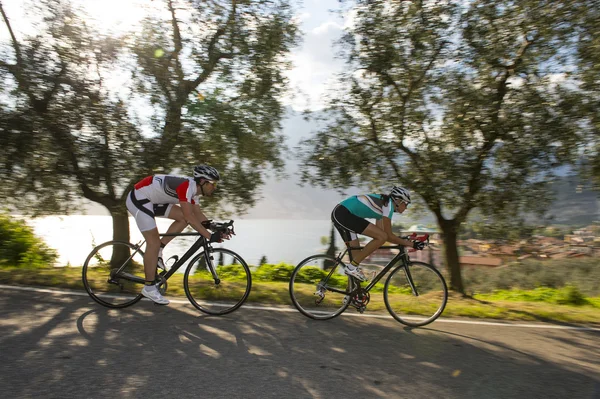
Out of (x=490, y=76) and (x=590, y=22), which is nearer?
(x=590, y=22)

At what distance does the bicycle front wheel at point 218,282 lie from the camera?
5.97m

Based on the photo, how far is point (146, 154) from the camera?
893 cm

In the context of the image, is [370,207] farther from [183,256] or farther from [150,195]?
[150,195]

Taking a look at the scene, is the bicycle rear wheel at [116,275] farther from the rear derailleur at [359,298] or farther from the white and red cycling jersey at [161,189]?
the rear derailleur at [359,298]

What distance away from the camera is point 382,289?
6.07 m

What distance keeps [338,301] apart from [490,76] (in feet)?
17.9

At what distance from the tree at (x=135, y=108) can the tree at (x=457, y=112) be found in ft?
5.62

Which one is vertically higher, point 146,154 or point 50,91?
point 50,91

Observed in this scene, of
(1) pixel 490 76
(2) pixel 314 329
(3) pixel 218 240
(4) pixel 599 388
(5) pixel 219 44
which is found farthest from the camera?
(5) pixel 219 44

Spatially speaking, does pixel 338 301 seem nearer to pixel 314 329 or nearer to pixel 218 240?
pixel 314 329

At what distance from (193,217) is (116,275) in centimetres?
155

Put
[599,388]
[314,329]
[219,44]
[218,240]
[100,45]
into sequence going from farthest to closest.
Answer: [219,44], [100,45], [218,240], [314,329], [599,388]

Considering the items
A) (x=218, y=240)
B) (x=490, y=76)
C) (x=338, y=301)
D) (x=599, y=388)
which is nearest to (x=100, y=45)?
(x=218, y=240)

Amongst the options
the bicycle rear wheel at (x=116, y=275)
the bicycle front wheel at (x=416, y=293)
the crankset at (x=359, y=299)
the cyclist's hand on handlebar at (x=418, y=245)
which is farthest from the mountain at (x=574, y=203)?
the bicycle rear wheel at (x=116, y=275)
